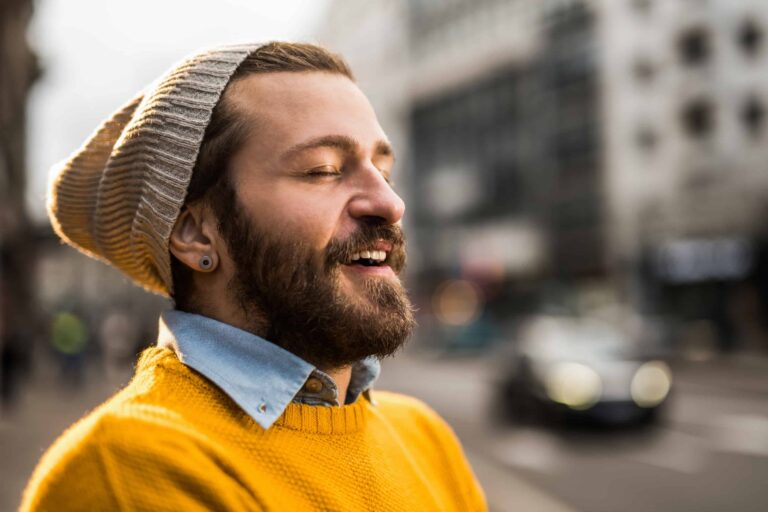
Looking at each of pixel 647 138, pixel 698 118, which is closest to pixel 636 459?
pixel 698 118

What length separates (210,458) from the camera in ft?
4.33

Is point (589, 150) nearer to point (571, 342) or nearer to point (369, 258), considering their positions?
point (571, 342)

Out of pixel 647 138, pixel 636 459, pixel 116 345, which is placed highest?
pixel 647 138

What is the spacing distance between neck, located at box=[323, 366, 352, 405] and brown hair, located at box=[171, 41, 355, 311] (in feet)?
0.99

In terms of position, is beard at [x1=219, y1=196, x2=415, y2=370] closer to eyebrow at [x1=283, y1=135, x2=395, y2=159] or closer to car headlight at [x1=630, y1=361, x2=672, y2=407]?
eyebrow at [x1=283, y1=135, x2=395, y2=159]

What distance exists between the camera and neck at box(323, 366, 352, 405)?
1619 mm

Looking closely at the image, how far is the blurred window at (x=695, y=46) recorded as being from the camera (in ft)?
101

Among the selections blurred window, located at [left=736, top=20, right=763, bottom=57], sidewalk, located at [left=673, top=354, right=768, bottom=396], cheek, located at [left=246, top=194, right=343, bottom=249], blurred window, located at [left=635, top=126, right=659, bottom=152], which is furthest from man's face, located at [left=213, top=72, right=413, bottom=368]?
blurred window, located at [left=635, top=126, right=659, bottom=152]

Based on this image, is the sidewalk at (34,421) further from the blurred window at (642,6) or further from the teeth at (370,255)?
the blurred window at (642,6)

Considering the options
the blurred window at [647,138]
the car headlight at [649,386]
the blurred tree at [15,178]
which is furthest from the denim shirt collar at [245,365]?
the blurred window at [647,138]

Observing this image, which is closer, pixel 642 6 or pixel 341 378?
pixel 341 378

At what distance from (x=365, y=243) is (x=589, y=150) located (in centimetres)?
3574

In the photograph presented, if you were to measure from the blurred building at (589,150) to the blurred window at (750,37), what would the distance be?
7 centimetres

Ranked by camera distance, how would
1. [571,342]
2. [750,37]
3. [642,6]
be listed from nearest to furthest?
[571,342]
[750,37]
[642,6]
